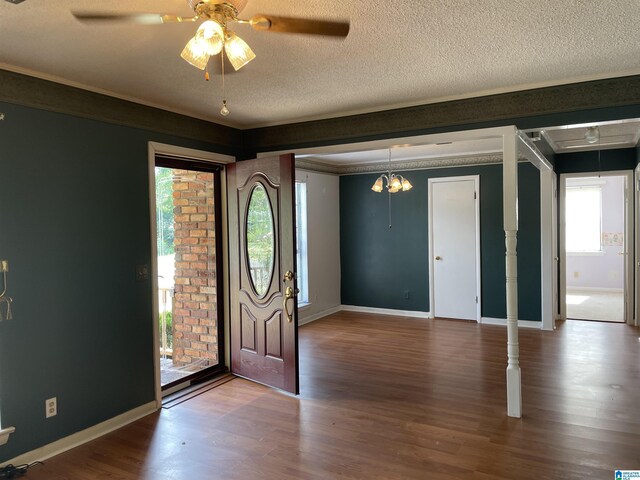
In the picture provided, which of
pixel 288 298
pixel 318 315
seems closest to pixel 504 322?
pixel 318 315

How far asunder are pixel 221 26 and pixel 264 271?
282 centimetres

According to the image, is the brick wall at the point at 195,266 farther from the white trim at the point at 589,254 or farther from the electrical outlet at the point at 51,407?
the white trim at the point at 589,254

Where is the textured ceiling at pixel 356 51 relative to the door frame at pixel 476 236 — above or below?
above

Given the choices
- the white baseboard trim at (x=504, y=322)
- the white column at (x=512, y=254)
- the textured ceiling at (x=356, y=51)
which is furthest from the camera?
the white baseboard trim at (x=504, y=322)

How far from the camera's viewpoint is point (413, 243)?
7258 mm

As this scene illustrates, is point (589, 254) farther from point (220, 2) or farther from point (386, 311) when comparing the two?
point (220, 2)

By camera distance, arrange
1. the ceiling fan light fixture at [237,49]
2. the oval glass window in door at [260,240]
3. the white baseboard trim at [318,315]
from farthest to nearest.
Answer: the white baseboard trim at [318,315] → the oval glass window in door at [260,240] → the ceiling fan light fixture at [237,49]

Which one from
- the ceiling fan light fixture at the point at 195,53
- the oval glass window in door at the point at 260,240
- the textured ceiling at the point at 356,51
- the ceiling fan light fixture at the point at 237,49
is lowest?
the oval glass window in door at the point at 260,240

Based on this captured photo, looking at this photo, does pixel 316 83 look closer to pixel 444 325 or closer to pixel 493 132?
pixel 493 132

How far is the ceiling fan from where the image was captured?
158 centimetres

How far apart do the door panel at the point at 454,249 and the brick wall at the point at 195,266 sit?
3.77 metres

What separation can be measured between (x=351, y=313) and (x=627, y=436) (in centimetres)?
479

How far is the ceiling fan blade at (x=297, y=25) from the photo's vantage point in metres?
1.72

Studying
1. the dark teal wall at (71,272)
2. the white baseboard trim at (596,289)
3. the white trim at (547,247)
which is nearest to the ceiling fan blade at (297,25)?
the dark teal wall at (71,272)
